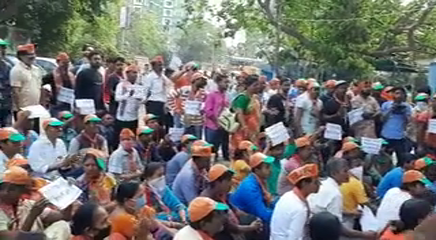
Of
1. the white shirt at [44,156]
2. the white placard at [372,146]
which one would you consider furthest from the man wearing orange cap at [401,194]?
the white placard at [372,146]

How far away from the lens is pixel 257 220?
766cm

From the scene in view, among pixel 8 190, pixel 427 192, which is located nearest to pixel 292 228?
pixel 427 192

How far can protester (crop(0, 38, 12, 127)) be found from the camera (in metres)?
10.7

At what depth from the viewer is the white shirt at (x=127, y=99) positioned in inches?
490

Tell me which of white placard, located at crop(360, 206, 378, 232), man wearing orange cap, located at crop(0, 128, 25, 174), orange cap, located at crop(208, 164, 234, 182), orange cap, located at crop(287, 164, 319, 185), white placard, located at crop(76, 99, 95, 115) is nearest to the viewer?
orange cap, located at crop(287, 164, 319, 185)

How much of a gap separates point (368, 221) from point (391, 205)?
1.79 feet

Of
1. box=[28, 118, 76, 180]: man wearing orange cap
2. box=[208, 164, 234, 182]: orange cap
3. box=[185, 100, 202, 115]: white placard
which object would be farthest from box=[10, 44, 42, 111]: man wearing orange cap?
box=[208, 164, 234, 182]: orange cap

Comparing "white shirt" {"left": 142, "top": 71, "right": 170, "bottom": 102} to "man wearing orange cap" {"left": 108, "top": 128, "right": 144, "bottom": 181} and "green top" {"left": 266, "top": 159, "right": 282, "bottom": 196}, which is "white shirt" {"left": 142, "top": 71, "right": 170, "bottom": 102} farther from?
"green top" {"left": 266, "top": 159, "right": 282, "bottom": 196}

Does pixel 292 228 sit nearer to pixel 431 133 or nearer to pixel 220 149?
pixel 431 133

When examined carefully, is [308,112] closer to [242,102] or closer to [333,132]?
[333,132]

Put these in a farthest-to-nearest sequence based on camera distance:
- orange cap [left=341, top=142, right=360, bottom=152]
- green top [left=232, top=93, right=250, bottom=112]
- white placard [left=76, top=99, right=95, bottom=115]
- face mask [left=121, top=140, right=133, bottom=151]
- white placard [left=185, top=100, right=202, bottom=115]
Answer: white placard [left=185, top=100, right=202, bottom=115], green top [left=232, top=93, right=250, bottom=112], white placard [left=76, top=99, right=95, bottom=115], orange cap [left=341, top=142, right=360, bottom=152], face mask [left=121, top=140, right=133, bottom=151]

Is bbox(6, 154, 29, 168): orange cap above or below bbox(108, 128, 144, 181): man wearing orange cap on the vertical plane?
above

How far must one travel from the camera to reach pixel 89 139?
9602 millimetres

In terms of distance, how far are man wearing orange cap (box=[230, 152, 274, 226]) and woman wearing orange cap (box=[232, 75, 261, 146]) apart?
392 cm
